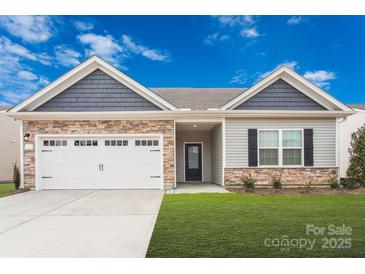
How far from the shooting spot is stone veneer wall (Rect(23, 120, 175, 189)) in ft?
33.7

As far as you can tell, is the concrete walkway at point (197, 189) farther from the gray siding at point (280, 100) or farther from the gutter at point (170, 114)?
the gray siding at point (280, 100)

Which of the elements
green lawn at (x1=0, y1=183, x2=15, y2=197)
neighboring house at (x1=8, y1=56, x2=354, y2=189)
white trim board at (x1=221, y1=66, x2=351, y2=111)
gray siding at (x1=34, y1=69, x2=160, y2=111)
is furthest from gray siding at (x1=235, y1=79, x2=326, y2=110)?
green lawn at (x1=0, y1=183, x2=15, y2=197)

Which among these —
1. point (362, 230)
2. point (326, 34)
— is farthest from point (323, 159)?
point (326, 34)

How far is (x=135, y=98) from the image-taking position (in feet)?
34.5

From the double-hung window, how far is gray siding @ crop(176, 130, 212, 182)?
367 centimetres

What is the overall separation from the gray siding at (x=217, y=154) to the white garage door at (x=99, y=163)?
268 cm

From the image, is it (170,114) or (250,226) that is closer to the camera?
(250,226)

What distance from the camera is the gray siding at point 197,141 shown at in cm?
1347

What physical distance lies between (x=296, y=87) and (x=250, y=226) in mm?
8031

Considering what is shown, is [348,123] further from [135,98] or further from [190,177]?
[135,98]

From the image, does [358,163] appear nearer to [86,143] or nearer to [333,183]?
[333,183]

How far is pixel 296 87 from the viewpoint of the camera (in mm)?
10719

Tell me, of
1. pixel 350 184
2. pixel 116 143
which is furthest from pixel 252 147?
pixel 116 143

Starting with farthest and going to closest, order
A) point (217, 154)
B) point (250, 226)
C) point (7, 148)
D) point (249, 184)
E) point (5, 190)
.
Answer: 1. point (7, 148)
2. point (217, 154)
3. point (5, 190)
4. point (249, 184)
5. point (250, 226)
